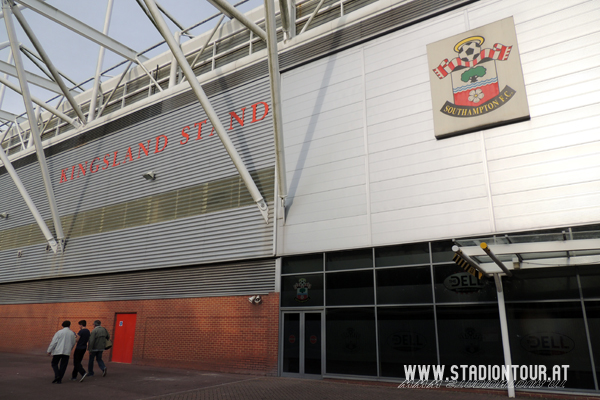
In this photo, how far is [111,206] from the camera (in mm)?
19688

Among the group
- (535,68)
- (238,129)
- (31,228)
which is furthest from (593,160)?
(31,228)

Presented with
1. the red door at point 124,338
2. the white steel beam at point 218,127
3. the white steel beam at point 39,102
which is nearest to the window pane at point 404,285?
the white steel beam at point 218,127

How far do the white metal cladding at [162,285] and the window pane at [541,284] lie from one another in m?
7.64

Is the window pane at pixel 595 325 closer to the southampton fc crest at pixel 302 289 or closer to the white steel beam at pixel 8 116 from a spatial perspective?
the southampton fc crest at pixel 302 289

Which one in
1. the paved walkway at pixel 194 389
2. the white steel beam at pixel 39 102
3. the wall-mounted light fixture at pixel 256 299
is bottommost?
the paved walkway at pixel 194 389

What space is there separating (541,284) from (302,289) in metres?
7.11

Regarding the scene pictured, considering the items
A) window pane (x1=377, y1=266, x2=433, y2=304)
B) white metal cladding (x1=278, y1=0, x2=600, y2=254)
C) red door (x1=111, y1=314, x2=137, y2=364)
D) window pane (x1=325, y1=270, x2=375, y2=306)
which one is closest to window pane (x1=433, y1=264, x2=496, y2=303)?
window pane (x1=377, y1=266, x2=433, y2=304)

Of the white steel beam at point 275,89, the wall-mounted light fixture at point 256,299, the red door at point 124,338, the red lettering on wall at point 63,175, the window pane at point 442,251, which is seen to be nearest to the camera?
the window pane at point 442,251

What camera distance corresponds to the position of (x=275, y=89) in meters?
13.1

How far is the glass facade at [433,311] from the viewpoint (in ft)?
31.2

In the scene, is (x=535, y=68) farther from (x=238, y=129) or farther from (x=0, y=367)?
(x=0, y=367)

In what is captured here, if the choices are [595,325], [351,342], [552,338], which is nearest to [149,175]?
[351,342]

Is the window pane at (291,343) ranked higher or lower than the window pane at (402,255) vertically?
lower

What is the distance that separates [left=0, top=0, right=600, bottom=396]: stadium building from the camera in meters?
10.1
